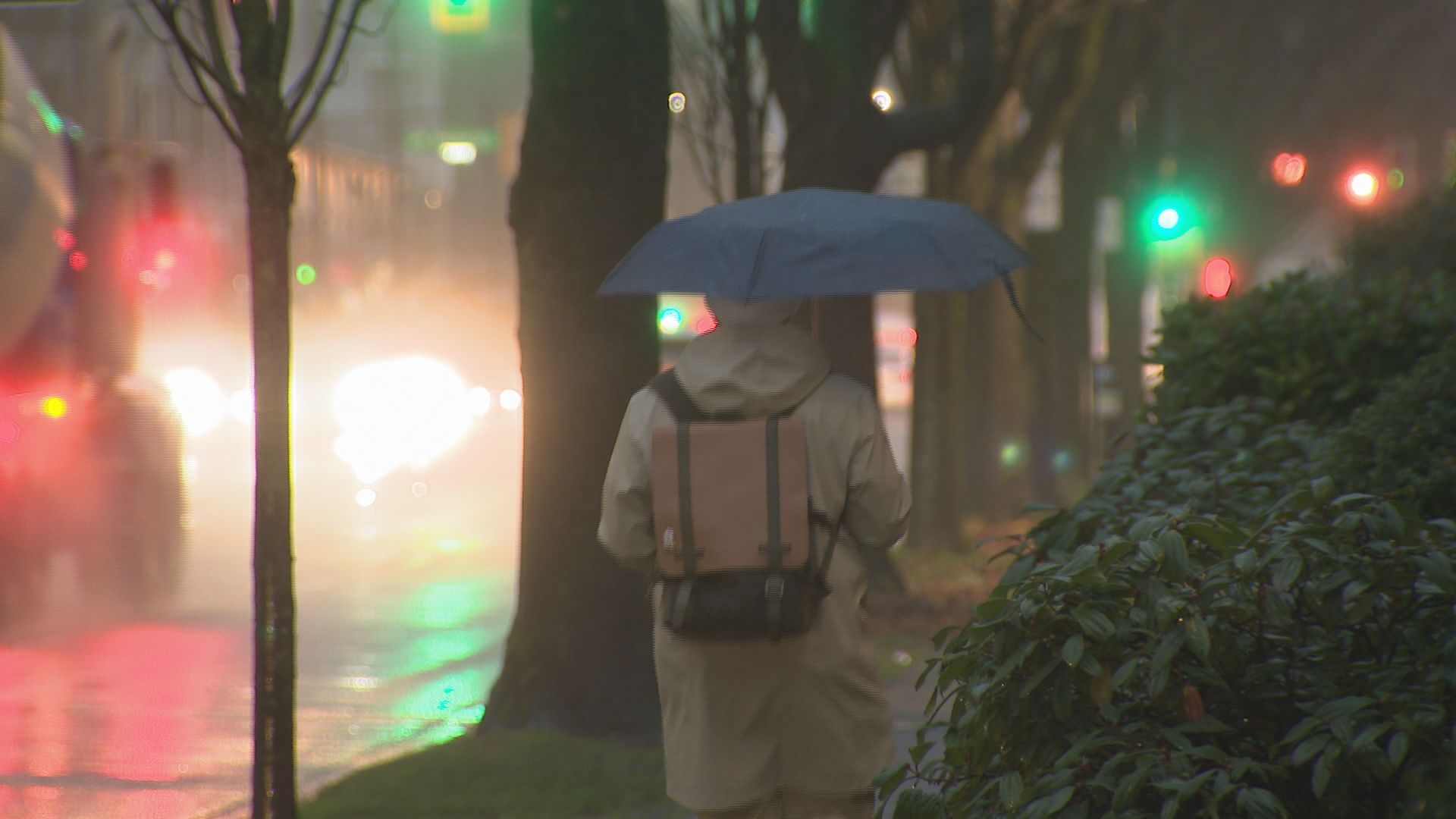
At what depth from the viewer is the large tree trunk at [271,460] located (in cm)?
533

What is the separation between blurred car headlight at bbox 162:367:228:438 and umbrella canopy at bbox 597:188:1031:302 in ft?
89.9

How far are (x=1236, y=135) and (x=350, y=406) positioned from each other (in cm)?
1605

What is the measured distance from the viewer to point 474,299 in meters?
71.2

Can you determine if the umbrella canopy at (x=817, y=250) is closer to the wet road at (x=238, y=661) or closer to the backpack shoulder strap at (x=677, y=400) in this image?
the backpack shoulder strap at (x=677, y=400)

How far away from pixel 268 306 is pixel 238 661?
5.55 metres

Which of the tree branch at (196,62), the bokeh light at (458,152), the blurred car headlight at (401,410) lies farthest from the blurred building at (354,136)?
the blurred car headlight at (401,410)

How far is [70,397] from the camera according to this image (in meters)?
12.2

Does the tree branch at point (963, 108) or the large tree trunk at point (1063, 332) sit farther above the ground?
the tree branch at point (963, 108)

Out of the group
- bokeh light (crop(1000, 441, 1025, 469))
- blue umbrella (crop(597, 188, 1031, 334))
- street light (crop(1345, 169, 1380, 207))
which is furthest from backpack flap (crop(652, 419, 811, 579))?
street light (crop(1345, 169, 1380, 207))

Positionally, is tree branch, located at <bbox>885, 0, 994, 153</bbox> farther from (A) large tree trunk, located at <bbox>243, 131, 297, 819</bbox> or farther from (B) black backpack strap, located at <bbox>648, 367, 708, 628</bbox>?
(B) black backpack strap, located at <bbox>648, 367, 708, 628</bbox>

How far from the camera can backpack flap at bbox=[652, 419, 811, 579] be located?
4.23 meters

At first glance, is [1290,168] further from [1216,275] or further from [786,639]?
[786,639]

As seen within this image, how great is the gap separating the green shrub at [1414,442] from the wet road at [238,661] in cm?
423

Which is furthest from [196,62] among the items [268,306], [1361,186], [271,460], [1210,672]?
[1361,186]
